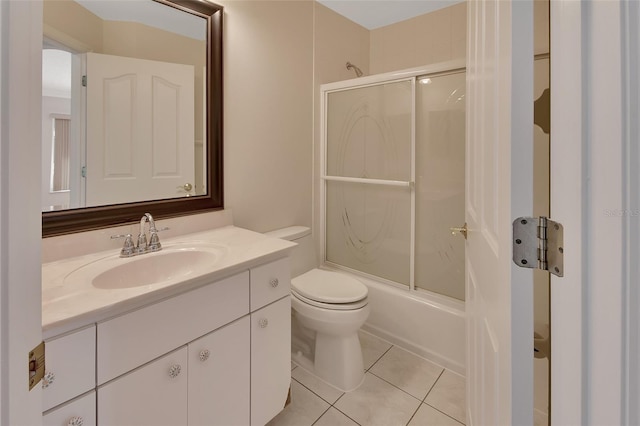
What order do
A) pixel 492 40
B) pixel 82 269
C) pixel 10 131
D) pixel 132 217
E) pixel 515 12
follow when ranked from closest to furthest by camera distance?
pixel 10 131 < pixel 515 12 < pixel 492 40 < pixel 82 269 < pixel 132 217

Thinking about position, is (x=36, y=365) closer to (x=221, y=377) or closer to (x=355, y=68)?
(x=221, y=377)

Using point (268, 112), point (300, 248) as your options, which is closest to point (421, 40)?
point (268, 112)

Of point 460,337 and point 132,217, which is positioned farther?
point 460,337

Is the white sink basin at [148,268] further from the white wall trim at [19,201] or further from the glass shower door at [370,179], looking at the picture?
the glass shower door at [370,179]

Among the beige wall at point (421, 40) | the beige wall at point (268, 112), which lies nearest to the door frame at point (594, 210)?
the beige wall at point (268, 112)

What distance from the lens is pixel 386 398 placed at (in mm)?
1632

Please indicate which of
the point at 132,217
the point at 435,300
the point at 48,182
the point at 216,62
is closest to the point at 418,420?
the point at 435,300

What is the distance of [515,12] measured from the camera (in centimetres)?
49

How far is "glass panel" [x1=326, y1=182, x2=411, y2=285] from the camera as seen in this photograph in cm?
213

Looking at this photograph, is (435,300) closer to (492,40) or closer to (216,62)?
(492,40)

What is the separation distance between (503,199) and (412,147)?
4.96ft

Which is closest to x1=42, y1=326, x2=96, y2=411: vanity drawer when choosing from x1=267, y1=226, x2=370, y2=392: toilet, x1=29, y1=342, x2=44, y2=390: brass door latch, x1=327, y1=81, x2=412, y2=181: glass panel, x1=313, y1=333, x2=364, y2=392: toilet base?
x1=29, y1=342, x2=44, y2=390: brass door latch

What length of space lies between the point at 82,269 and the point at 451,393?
176 centimetres

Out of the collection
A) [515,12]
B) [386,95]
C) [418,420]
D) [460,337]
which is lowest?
[418,420]
